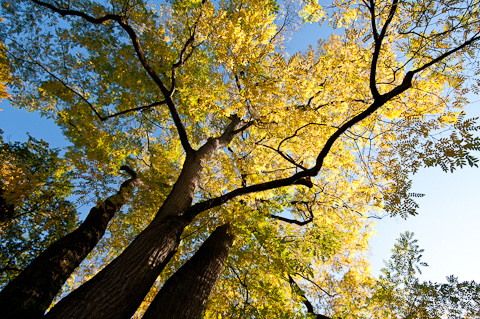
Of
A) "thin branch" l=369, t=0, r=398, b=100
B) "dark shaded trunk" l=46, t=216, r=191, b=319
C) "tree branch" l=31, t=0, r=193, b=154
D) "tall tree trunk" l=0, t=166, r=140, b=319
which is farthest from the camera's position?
"tree branch" l=31, t=0, r=193, b=154

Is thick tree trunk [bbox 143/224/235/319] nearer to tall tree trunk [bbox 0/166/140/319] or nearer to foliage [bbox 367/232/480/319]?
tall tree trunk [bbox 0/166/140/319]

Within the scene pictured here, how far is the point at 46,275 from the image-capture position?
9.75 feet

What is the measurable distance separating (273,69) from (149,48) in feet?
12.8

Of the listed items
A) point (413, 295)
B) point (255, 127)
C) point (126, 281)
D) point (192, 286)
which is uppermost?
point (255, 127)

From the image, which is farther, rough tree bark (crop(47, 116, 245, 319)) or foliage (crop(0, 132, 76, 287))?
foliage (crop(0, 132, 76, 287))

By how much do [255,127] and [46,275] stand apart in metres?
4.48

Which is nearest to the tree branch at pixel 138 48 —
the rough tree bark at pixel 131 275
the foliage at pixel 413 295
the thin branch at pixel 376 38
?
the rough tree bark at pixel 131 275

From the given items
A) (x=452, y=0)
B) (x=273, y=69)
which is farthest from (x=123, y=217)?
(x=452, y=0)

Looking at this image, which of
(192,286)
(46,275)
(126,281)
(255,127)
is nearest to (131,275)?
(126,281)

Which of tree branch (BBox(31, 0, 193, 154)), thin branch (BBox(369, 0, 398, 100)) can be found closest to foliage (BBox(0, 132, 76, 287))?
tree branch (BBox(31, 0, 193, 154))

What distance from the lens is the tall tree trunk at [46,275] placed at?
2.42 metres

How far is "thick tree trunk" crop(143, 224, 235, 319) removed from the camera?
270 cm

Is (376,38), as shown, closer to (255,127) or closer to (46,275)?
(255,127)

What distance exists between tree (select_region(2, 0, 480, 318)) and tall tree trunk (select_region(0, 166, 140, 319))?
822 mm
